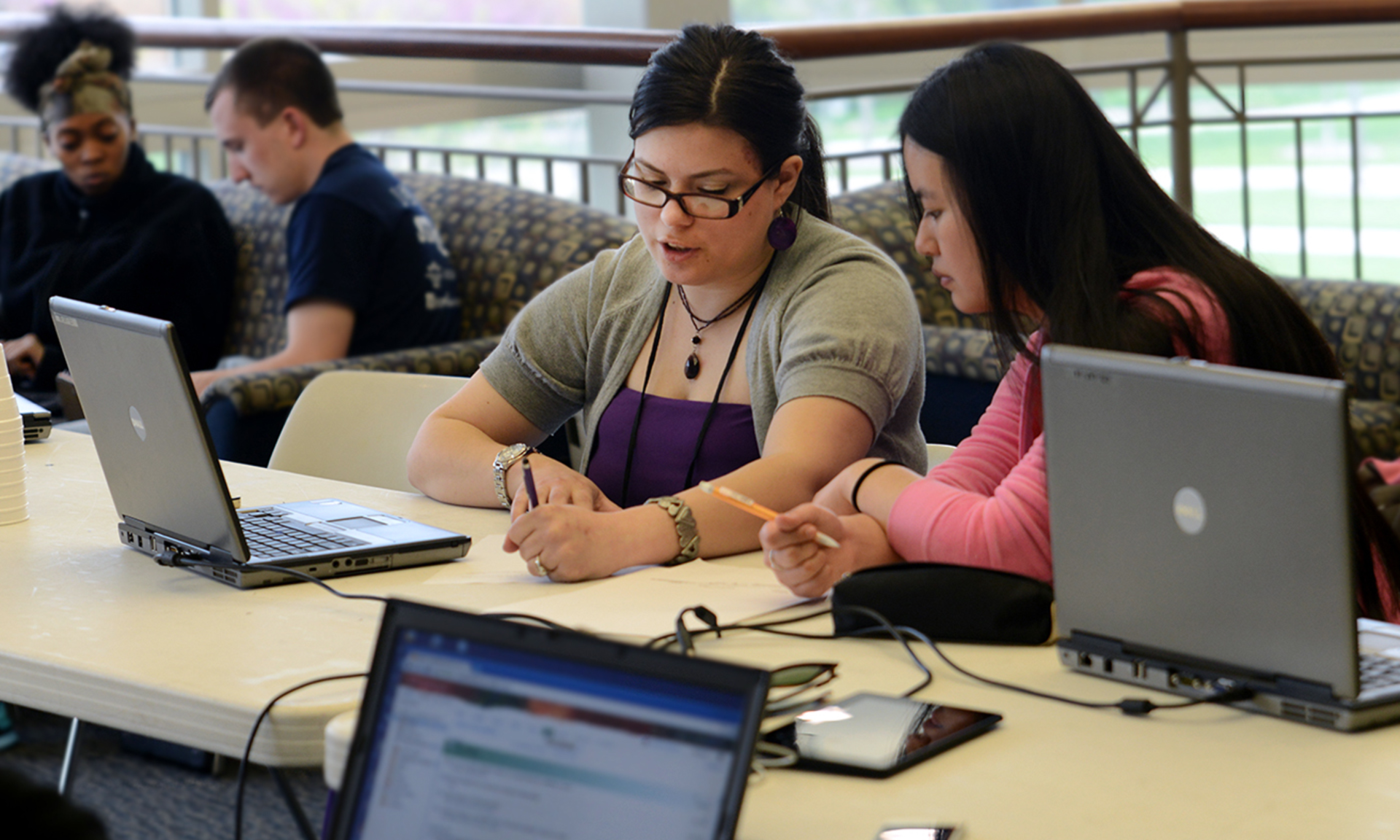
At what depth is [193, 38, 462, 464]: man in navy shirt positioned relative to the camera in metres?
2.89

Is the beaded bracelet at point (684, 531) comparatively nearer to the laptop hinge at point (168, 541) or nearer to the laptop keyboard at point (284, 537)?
the laptop keyboard at point (284, 537)

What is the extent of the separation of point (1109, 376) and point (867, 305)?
2.26 feet

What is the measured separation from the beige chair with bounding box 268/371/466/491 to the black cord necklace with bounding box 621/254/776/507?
33 centimetres

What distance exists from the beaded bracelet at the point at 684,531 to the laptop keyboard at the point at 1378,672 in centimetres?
61

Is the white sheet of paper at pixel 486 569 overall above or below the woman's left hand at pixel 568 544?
below

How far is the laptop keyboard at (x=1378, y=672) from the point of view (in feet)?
3.17

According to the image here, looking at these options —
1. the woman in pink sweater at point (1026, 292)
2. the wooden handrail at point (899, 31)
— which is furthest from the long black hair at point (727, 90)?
the wooden handrail at point (899, 31)

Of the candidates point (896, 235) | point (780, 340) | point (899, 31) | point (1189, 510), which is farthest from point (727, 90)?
point (899, 31)

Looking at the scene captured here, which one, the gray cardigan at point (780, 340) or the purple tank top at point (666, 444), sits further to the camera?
the purple tank top at point (666, 444)

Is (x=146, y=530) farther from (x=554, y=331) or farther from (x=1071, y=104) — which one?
(x=1071, y=104)

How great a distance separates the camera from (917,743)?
906mm

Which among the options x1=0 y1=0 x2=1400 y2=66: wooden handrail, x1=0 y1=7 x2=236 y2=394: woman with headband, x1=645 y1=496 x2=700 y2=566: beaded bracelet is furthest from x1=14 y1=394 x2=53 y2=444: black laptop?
x1=0 y1=0 x2=1400 y2=66: wooden handrail

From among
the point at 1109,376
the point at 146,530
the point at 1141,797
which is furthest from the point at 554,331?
the point at 1141,797

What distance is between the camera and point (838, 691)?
1.02 m
